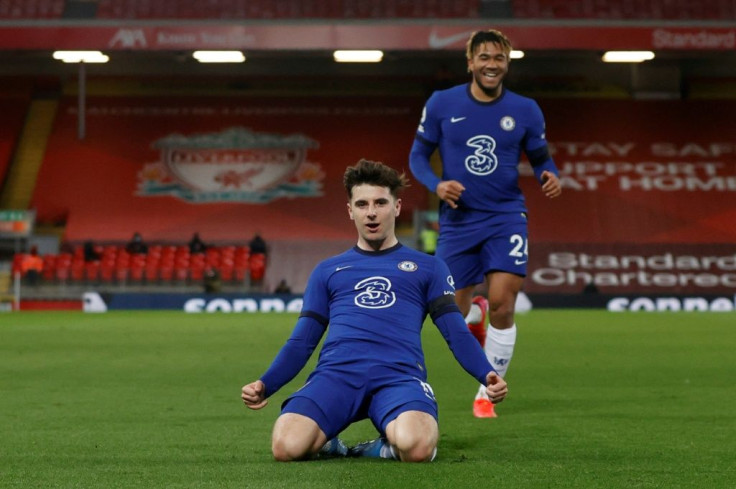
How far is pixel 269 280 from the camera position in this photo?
24.1m

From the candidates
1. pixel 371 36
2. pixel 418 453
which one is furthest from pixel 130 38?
pixel 418 453

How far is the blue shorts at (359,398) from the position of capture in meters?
4.96

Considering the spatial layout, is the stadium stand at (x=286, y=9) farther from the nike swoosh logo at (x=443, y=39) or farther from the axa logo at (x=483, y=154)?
the axa logo at (x=483, y=154)

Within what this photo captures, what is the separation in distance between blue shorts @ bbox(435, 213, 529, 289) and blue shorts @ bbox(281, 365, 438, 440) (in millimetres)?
2145

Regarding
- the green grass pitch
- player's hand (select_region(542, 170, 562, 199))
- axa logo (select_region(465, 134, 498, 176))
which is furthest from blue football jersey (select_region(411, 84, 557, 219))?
the green grass pitch

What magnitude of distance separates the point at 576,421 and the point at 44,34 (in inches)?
803

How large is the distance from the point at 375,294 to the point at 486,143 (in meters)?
2.28

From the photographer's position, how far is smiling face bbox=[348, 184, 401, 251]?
5.11 m

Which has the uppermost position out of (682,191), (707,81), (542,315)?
(707,81)

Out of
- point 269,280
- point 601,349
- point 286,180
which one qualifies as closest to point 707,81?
point 286,180

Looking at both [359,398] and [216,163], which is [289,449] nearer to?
[359,398]

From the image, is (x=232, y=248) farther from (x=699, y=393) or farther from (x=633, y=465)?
(x=633, y=465)

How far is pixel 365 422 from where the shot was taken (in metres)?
6.77

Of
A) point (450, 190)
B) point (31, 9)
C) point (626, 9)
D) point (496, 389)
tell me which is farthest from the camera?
point (31, 9)
